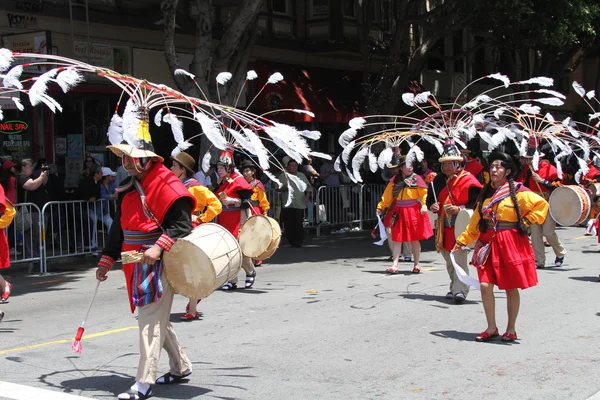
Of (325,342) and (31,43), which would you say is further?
(31,43)

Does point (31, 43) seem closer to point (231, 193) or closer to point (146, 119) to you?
point (231, 193)

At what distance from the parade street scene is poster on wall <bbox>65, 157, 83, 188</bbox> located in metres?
0.05

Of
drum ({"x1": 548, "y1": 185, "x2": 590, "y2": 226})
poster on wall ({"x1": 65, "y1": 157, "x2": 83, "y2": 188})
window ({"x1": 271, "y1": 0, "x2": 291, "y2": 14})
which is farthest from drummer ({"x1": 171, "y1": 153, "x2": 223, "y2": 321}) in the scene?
window ({"x1": 271, "y1": 0, "x2": 291, "y2": 14})

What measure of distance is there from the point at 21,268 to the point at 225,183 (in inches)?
191

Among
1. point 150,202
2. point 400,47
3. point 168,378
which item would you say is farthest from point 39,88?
point 400,47

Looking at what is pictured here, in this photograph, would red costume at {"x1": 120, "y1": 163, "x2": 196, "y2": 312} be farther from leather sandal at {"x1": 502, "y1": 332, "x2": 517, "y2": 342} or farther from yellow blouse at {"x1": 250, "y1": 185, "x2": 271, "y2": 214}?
yellow blouse at {"x1": 250, "y1": 185, "x2": 271, "y2": 214}

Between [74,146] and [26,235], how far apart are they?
5328mm

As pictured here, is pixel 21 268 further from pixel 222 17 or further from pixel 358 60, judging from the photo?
pixel 358 60

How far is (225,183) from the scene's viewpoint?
10922mm

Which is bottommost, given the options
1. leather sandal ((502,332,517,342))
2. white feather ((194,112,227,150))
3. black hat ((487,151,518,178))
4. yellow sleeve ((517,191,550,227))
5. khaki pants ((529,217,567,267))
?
leather sandal ((502,332,517,342))

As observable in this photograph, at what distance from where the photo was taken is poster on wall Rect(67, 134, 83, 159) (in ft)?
60.4

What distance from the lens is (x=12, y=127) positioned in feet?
56.2

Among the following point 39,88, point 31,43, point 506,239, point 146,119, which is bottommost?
point 506,239

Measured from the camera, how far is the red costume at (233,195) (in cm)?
1081
